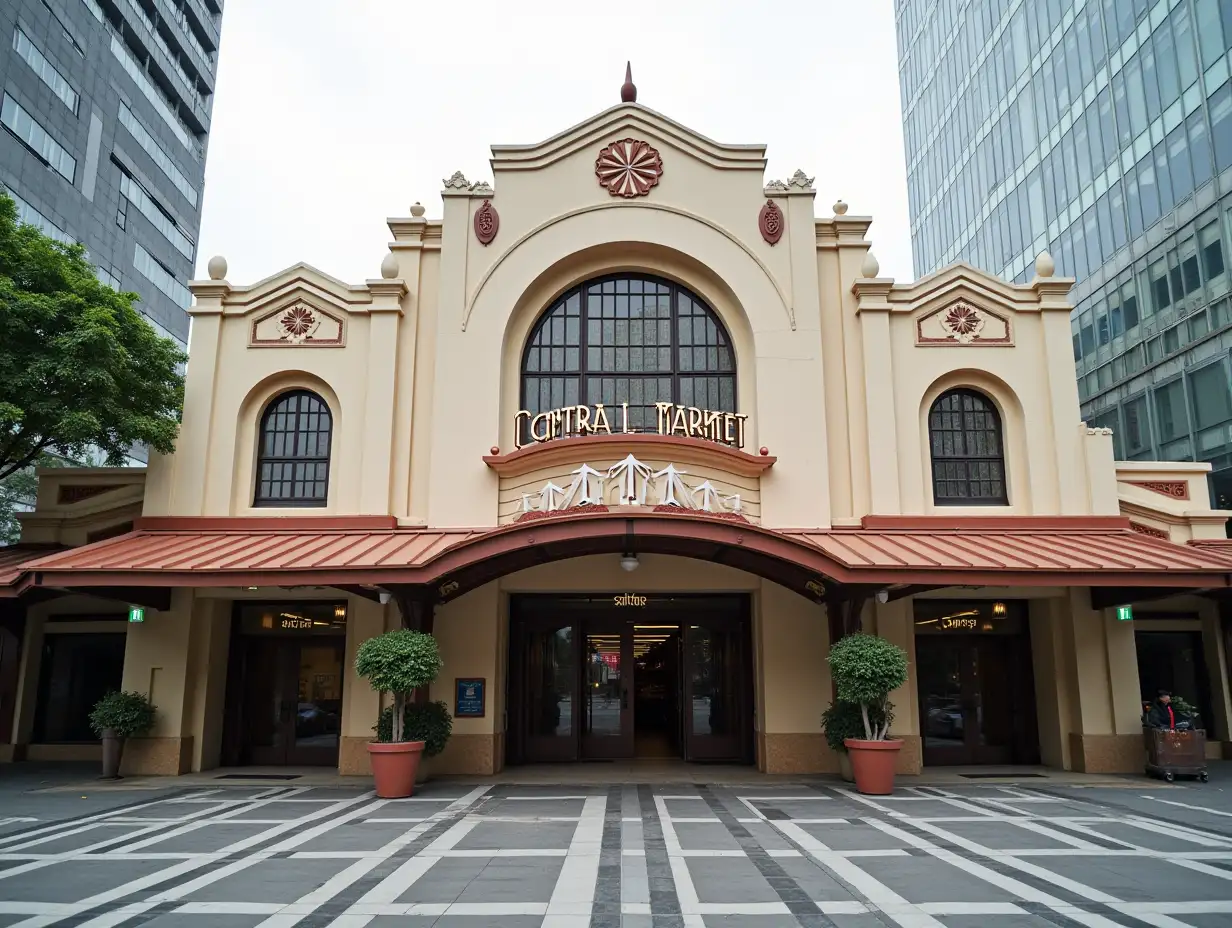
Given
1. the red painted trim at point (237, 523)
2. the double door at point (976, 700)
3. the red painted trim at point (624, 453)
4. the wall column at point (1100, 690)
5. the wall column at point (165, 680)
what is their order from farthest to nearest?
1. the double door at point (976, 700)
2. the red painted trim at point (237, 523)
3. the wall column at point (165, 680)
4. the wall column at point (1100, 690)
5. the red painted trim at point (624, 453)

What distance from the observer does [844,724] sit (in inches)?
561

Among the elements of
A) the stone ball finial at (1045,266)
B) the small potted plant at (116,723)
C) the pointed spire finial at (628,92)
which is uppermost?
the pointed spire finial at (628,92)

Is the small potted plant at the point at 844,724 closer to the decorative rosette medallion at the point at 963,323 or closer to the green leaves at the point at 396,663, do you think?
the green leaves at the point at 396,663

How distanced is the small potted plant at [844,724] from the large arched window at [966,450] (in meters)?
4.77

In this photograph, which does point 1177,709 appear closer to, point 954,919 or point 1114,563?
point 1114,563

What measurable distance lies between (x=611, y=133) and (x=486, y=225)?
3.27 meters

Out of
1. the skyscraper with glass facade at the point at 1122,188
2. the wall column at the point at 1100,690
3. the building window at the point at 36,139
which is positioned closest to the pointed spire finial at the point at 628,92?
the wall column at the point at 1100,690

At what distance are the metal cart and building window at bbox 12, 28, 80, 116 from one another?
55.6 m

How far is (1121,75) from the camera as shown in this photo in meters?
30.8

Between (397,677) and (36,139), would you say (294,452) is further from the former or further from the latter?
(36,139)

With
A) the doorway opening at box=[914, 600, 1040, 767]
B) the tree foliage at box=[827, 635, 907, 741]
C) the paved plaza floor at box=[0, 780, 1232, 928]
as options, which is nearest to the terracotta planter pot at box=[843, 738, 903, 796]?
the tree foliage at box=[827, 635, 907, 741]

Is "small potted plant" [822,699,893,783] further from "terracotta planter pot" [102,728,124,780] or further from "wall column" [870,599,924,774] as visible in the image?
"terracotta planter pot" [102,728,124,780]

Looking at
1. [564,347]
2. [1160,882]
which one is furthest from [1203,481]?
[564,347]

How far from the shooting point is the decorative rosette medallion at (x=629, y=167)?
1748 cm
